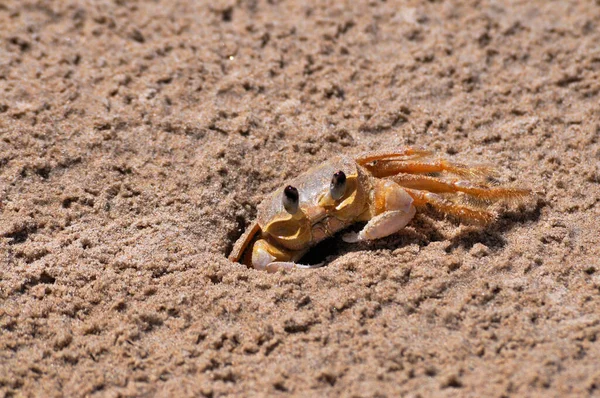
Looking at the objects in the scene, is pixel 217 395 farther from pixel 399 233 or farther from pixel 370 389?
pixel 399 233

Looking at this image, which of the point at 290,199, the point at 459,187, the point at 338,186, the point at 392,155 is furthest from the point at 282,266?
the point at 459,187

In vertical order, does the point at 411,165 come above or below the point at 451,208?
above

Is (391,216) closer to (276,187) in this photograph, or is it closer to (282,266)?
(282,266)

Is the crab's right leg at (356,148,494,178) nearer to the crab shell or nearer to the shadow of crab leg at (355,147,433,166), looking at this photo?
the shadow of crab leg at (355,147,433,166)

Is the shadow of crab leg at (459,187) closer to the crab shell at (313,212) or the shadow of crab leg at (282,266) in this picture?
the crab shell at (313,212)

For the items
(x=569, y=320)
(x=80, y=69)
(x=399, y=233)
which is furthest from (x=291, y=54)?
(x=569, y=320)

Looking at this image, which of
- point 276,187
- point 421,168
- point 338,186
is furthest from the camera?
point 276,187
